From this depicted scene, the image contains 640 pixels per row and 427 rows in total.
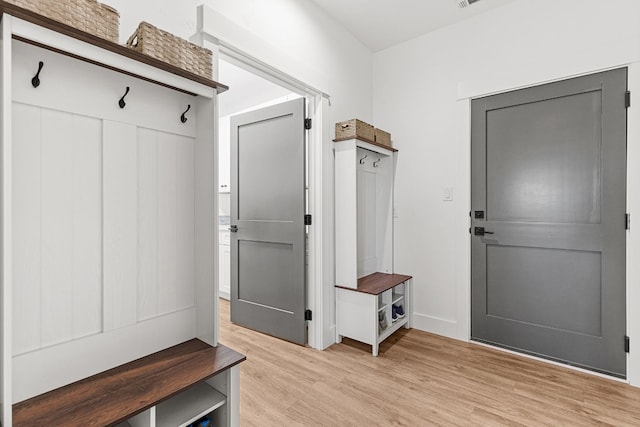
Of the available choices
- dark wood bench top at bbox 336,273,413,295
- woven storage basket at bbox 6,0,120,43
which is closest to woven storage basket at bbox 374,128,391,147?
dark wood bench top at bbox 336,273,413,295

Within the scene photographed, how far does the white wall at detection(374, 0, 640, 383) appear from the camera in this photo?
2.16 meters

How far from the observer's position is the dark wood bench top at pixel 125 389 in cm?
93

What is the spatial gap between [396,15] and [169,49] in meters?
2.16

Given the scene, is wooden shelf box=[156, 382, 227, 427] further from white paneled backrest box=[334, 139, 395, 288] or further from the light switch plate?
the light switch plate

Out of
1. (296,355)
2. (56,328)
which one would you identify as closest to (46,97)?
(56,328)

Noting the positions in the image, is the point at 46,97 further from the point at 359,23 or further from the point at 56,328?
the point at 359,23

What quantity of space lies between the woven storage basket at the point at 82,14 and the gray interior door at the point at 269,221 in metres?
1.61

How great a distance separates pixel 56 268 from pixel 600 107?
3191mm

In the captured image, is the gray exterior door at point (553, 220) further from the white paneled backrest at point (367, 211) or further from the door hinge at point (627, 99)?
the white paneled backrest at point (367, 211)

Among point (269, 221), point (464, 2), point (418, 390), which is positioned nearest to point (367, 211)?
point (269, 221)

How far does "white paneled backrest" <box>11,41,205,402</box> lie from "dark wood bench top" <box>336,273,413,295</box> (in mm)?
1435

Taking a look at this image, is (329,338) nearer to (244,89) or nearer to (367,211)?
(367,211)

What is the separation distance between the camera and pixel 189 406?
49.3 inches

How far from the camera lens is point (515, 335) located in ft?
8.29
